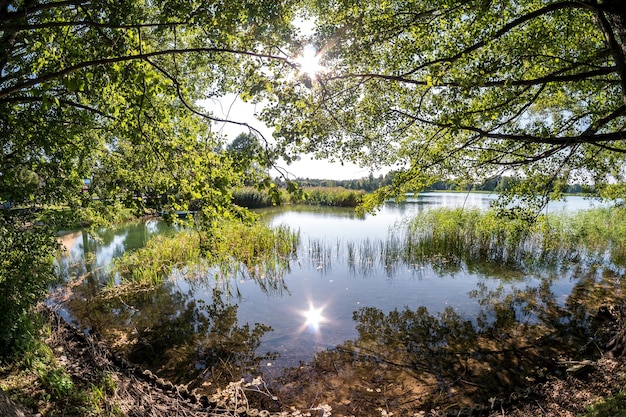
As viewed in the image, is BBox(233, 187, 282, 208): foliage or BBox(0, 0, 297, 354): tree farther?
BBox(233, 187, 282, 208): foliage

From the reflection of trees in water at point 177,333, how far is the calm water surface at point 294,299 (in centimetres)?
3

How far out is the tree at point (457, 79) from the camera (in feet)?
17.9

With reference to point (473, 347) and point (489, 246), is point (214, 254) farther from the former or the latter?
point (489, 246)

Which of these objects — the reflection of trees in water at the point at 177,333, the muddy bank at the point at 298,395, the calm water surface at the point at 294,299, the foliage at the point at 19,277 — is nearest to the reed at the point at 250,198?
the calm water surface at the point at 294,299

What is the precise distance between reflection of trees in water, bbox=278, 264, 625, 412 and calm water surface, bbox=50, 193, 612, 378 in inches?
16.7

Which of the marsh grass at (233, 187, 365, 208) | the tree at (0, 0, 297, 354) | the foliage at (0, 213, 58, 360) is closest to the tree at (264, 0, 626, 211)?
the tree at (0, 0, 297, 354)

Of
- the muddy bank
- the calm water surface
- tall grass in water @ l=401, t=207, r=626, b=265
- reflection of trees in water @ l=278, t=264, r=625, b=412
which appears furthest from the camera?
tall grass in water @ l=401, t=207, r=626, b=265

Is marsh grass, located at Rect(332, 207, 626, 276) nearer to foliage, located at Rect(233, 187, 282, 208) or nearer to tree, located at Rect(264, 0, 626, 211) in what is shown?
tree, located at Rect(264, 0, 626, 211)

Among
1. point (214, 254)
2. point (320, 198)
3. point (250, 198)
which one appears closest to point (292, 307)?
point (214, 254)

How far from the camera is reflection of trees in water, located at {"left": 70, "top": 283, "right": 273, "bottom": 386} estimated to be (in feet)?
20.7

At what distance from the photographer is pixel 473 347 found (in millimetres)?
6887

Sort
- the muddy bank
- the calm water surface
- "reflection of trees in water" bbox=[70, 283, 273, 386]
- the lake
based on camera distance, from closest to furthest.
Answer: the muddy bank, "reflection of trees in water" bbox=[70, 283, 273, 386], the lake, the calm water surface

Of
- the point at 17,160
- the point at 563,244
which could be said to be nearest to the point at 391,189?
the point at 17,160

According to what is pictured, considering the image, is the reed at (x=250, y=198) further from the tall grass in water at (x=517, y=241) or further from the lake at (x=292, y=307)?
the tall grass in water at (x=517, y=241)
